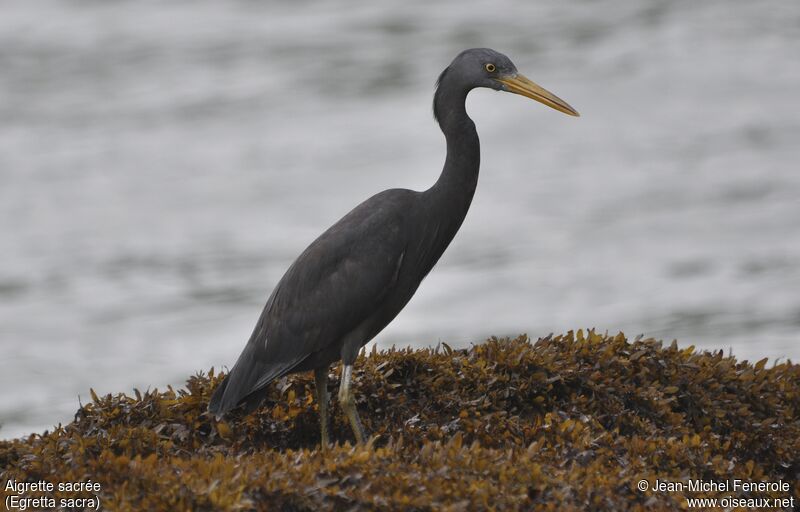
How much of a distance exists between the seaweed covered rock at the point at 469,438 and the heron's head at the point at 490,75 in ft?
4.43

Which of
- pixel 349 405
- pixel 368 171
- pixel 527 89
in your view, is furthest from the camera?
pixel 368 171

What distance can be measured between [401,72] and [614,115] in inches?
146

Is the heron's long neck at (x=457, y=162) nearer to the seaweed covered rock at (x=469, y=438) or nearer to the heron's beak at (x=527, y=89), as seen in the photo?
the heron's beak at (x=527, y=89)

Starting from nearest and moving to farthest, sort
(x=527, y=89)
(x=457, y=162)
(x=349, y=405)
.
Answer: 1. (x=349, y=405)
2. (x=457, y=162)
3. (x=527, y=89)

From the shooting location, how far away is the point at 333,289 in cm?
611

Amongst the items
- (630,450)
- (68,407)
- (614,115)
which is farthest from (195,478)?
(614,115)

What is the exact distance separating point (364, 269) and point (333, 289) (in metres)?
0.20

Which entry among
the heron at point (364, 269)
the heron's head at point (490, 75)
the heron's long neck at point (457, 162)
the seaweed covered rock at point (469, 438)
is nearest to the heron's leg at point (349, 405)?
the heron at point (364, 269)

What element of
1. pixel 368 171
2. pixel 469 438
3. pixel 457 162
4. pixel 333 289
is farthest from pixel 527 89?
pixel 368 171

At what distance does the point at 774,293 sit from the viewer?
13125mm

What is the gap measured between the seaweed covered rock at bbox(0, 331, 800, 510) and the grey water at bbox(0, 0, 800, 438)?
533cm

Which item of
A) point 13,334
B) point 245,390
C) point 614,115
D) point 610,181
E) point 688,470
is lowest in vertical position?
point 688,470

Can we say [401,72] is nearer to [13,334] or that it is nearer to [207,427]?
[13,334]

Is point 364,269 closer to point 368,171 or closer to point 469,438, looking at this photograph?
point 469,438
